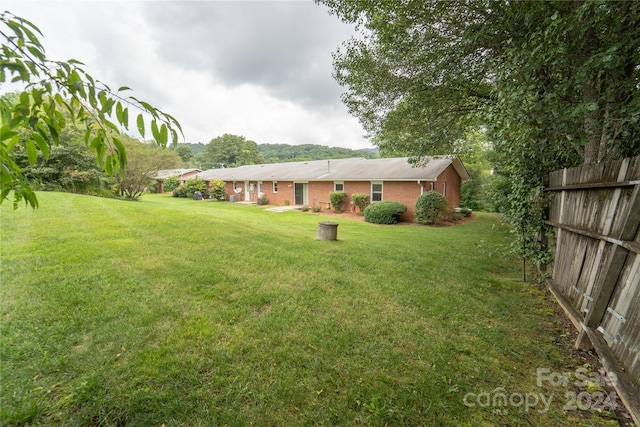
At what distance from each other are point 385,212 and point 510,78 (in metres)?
10.5

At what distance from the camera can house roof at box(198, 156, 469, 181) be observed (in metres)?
14.8

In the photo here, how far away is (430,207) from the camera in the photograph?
13078mm

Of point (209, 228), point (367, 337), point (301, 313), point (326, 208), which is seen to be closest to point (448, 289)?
point (367, 337)

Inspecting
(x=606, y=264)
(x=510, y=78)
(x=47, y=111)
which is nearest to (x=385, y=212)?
(x=510, y=78)

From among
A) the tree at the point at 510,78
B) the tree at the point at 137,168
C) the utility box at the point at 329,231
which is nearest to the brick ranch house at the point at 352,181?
the tree at the point at 510,78

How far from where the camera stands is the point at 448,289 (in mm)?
4805

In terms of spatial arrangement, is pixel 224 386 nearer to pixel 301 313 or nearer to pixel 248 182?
pixel 301 313

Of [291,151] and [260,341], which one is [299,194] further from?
[291,151]

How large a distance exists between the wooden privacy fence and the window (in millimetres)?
12359

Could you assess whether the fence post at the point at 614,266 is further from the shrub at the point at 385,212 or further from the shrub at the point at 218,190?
the shrub at the point at 218,190

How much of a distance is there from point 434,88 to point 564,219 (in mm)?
3897

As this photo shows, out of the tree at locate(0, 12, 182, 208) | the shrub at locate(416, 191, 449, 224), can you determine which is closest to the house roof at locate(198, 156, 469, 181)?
the shrub at locate(416, 191, 449, 224)

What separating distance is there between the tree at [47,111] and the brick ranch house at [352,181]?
1094cm

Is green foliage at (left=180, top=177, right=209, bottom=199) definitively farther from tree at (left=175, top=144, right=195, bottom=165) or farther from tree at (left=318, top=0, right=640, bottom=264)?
tree at (left=175, top=144, right=195, bottom=165)
